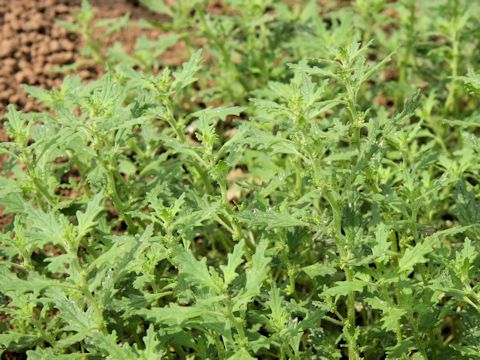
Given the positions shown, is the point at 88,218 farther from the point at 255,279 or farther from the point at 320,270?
the point at 320,270

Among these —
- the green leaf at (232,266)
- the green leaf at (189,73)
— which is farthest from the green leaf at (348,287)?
the green leaf at (189,73)

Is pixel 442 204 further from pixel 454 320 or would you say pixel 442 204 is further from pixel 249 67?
pixel 249 67

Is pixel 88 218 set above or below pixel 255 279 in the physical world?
above

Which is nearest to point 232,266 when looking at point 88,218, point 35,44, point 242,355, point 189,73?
point 242,355

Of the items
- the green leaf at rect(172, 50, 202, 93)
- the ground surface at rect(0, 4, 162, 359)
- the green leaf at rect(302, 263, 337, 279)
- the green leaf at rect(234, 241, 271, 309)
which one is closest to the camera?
the green leaf at rect(234, 241, 271, 309)

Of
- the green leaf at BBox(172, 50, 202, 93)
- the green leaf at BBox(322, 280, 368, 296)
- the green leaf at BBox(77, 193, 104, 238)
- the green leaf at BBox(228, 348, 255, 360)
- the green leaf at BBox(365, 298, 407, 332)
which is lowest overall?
the green leaf at BBox(228, 348, 255, 360)

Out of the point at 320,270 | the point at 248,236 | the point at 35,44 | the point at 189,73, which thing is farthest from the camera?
the point at 35,44

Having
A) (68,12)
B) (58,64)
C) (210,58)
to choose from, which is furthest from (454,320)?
(68,12)

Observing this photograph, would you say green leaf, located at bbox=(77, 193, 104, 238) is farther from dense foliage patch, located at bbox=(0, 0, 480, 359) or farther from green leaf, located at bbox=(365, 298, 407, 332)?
green leaf, located at bbox=(365, 298, 407, 332)

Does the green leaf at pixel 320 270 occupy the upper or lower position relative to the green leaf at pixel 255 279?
lower

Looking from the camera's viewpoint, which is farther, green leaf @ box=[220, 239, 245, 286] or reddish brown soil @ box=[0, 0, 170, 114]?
reddish brown soil @ box=[0, 0, 170, 114]

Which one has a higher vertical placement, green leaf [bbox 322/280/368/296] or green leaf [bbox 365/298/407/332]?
green leaf [bbox 322/280/368/296]

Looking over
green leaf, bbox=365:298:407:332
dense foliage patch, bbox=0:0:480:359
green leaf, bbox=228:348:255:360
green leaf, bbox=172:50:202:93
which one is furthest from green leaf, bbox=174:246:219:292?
green leaf, bbox=172:50:202:93

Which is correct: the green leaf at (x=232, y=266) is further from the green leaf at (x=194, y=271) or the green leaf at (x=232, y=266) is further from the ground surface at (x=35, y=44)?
the ground surface at (x=35, y=44)
